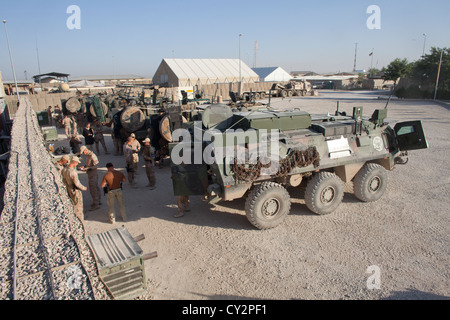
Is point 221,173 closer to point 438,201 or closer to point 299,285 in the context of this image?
point 299,285

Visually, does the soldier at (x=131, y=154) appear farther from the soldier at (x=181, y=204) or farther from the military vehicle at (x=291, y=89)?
the military vehicle at (x=291, y=89)

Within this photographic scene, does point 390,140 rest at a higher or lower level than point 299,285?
higher

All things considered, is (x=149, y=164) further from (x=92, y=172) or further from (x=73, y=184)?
(x=73, y=184)

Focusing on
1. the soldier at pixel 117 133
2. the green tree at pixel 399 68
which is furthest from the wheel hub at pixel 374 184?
the green tree at pixel 399 68

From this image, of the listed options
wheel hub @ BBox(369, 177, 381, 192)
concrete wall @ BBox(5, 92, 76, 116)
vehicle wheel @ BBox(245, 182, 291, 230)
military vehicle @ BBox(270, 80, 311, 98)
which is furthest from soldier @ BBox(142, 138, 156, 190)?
military vehicle @ BBox(270, 80, 311, 98)

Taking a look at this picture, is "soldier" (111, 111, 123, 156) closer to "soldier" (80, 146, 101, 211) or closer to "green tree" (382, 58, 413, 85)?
"soldier" (80, 146, 101, 211)

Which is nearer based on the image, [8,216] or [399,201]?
[8,216]

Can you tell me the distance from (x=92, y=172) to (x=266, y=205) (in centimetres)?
410

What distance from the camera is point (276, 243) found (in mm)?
5961

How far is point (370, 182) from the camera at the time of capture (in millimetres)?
7480

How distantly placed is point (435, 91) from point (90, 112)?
28739 millimetres

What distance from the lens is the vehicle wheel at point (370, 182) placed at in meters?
7.38

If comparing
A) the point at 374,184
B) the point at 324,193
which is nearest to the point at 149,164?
the point at 324,193
